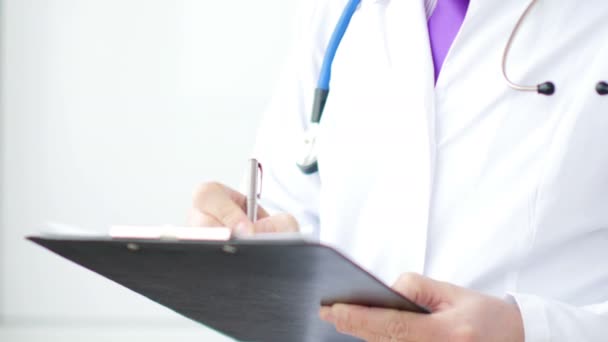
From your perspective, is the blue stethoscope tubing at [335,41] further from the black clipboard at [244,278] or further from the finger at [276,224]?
the black clipboard at [244,278]

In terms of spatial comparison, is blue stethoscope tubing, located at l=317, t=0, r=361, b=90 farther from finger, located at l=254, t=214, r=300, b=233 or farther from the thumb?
the thumb

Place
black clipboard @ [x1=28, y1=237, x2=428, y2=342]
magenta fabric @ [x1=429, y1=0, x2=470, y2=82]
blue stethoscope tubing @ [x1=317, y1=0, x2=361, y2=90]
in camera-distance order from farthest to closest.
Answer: blue stethoscope tubing @ [x1=317, y1=0, x2=361, y2=90] → magenta fabric @ [x1=429, y1=0, x2=470, y2=82] → black clipboard @ [x1=28, y1=237, x2=428, y2=342]

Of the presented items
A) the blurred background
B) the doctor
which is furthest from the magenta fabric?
the blurred background

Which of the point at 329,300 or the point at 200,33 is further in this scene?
the point at 200,33

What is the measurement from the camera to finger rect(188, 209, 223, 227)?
895 millimetres

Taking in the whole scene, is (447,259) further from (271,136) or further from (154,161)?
(154,161)

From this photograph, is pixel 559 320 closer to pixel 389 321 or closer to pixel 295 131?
pixel 389 321

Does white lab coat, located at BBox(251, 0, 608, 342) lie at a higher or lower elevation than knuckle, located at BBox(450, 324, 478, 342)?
higher

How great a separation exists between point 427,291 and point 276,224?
9.3 inches

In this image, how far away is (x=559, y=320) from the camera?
31.6 inches

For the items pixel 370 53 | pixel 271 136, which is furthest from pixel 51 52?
pixel 370 53

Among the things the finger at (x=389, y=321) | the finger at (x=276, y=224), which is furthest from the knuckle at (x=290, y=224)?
the finger at (x=389, y=321)

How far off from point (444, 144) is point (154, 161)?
1.12 meters

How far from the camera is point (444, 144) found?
0.92 metres
